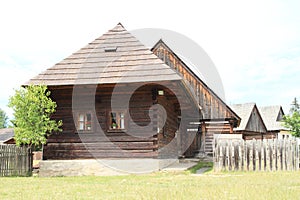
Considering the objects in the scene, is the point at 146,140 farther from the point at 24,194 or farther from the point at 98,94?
the point at 24,194

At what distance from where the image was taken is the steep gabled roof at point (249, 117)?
36.0m

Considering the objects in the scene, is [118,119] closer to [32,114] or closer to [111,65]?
[111,65]

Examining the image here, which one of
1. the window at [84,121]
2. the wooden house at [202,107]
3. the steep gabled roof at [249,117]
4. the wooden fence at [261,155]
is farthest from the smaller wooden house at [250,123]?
the window at [84,121]

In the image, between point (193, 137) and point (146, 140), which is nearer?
point (146, 140)

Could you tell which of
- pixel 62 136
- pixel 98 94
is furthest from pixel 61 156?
pixel 98 94

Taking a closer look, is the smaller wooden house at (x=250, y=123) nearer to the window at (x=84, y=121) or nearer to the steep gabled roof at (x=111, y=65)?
the steep gabled roof at (x=111, y=65)

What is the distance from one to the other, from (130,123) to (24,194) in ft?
19.9

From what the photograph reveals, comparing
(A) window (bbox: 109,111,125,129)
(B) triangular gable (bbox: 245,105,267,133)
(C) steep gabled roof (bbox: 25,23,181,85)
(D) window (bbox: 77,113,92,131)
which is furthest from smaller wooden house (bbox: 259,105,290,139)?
(D) window (bbox: 77,113,92,131)

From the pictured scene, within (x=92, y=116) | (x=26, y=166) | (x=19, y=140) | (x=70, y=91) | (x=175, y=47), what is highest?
(x=175, y=47)

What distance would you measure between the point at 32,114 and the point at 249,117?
27.3 meters

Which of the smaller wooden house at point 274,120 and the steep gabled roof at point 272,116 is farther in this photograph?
the steep gabled roof at point 272,116

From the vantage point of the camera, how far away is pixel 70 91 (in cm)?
1389

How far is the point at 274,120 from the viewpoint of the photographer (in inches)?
1745

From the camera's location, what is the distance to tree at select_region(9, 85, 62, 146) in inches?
512
